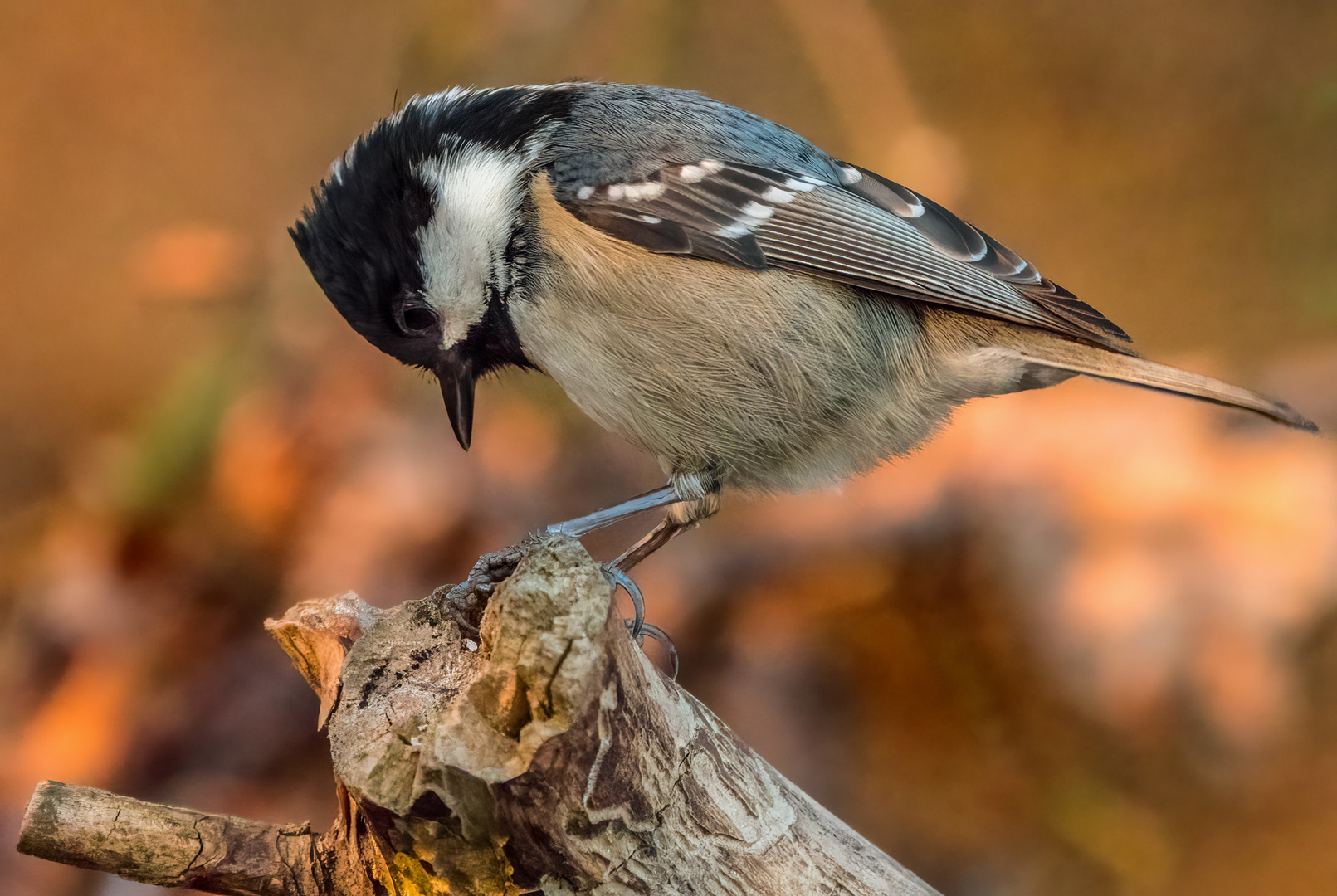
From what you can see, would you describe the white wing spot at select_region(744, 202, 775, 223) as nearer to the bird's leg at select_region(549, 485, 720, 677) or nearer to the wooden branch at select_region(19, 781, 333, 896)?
the bird's leg at select_region(549, 485, 720, 677)

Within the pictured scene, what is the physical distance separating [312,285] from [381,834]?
1.31 metres

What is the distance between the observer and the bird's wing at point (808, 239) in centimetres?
93

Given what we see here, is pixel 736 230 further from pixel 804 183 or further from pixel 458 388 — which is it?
pixel 458 388

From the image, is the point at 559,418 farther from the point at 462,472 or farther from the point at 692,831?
the point at 692,831

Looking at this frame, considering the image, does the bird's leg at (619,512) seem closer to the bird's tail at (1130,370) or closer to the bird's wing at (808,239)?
the bird's wing at (808,239)

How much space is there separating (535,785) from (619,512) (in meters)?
0.40

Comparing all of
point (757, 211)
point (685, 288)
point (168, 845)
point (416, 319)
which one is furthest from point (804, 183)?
point (168, 845)

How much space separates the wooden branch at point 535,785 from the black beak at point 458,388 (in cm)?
34

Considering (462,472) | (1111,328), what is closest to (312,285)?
(462,472)

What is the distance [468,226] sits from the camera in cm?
96

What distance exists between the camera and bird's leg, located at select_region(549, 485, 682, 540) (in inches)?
37.7

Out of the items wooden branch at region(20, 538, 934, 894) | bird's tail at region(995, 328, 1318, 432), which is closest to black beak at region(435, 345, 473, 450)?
wooden branch at region(20, 538, 934, 894)

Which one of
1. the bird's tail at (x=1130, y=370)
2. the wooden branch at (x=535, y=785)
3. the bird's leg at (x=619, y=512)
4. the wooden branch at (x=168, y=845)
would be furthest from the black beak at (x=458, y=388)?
the bird's tail at (x=1130, y=370)

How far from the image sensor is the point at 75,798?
697 mm
